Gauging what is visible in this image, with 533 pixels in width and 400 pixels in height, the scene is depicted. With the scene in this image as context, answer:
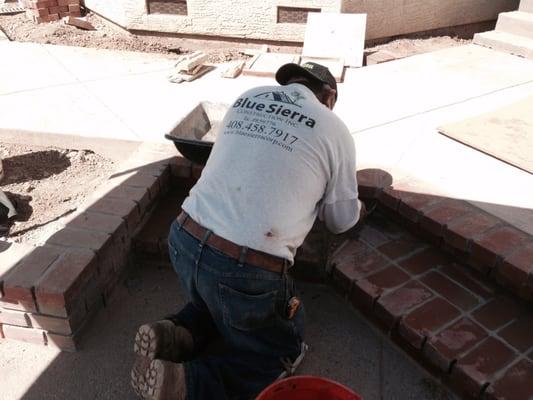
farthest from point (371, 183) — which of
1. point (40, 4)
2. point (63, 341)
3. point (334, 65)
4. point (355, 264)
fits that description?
point (40, 4)

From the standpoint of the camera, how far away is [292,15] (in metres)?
5.88

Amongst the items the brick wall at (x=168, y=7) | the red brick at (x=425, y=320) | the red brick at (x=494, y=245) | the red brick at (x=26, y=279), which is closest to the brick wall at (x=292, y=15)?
the brick wall at (x=168, y=7)

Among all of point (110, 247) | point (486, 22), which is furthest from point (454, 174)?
point (486, 22)

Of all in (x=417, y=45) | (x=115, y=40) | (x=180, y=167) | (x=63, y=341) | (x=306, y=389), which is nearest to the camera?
(x=306, y=389)

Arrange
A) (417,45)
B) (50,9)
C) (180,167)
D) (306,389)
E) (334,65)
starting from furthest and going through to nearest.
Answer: (50,9) < (417,45) < (334,65) < (180,167) < (306,389)

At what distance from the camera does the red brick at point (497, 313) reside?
226 cm

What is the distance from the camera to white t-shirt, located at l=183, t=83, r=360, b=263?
1827mm

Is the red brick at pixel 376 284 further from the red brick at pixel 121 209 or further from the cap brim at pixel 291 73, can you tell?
the red brick at pixel 121 209

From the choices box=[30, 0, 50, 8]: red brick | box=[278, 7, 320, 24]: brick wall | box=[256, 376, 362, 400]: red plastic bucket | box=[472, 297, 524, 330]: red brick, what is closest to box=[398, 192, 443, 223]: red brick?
box=[472, 297, 524, 330]: red brick

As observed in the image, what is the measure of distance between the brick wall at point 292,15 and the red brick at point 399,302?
14.2ft

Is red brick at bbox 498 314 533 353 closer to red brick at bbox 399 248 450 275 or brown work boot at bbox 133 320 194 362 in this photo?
red brick at bbox 399 248 450 275

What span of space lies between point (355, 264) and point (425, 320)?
462mm

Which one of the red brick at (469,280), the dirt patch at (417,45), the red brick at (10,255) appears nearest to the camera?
the red brick at (10,255)

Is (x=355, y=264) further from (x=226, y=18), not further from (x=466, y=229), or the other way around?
(x=226, y=18)
